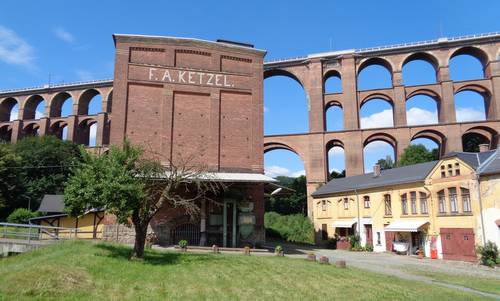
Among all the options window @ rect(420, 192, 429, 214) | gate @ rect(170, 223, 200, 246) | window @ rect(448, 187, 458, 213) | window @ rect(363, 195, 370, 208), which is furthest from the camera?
window @ rect(363, 195, 370, 208)

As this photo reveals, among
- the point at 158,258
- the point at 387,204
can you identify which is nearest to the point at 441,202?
the point at 387,204

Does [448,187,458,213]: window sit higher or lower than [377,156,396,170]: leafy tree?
lower


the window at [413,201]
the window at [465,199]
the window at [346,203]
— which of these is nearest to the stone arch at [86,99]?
the window at [346,203]

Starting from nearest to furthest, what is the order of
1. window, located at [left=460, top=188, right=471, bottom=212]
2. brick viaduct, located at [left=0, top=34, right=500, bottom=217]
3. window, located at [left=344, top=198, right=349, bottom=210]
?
window, located at [left=460, top=188, right=471, bottom=212]
window, located at [left=344, top=198, right=349, bottom=210]
brick viaduct, located at [left=0, top=34, right=500, bottom=217]

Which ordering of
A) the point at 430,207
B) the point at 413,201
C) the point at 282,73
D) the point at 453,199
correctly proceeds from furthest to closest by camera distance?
the point at 282,73 → the point at 413,201 → the point at 430,207 → the point at 453,199

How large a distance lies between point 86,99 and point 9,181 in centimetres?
2771

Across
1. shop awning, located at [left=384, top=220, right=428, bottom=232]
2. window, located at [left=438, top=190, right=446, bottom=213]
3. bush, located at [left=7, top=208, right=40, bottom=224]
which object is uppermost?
window, located at [left=438, top=190, right=446, bottom=213]

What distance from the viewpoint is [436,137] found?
173ft

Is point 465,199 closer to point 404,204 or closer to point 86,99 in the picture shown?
point 404,204

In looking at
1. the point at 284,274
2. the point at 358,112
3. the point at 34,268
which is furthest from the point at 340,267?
the point at 358,112

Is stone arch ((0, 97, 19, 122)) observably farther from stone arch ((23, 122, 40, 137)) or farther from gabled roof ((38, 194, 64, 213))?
gabled roof ((38, 194, 64, 213))

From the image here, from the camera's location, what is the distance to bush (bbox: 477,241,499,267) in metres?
21.0

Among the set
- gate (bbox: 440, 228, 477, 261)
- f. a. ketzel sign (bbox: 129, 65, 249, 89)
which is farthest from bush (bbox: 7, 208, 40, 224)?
gate (bbox: 440, 228, 477, 261)

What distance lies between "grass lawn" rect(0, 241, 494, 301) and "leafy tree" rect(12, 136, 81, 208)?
37.9 meters
